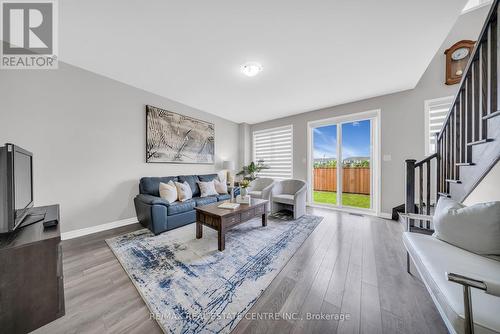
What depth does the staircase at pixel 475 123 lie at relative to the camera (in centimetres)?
118

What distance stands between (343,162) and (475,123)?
106 inches

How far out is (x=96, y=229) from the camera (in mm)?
2695

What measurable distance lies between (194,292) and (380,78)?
397 cm

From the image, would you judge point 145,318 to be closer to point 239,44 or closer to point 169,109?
point 239,44

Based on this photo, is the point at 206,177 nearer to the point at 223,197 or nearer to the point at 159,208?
the point at 223,197

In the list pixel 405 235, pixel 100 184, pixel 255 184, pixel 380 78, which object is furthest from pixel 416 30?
pixel 100 184

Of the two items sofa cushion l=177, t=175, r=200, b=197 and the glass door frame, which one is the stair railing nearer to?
the glass door frame

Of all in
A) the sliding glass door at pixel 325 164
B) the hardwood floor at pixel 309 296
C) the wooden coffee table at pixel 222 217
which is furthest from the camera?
the sliding glass door at pixel 325 164

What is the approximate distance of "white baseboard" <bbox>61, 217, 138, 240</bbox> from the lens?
2459 mm

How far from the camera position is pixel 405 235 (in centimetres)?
163

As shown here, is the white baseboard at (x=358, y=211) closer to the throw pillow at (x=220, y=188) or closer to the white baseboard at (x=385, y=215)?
the white baseboard at (x=385, y=215)

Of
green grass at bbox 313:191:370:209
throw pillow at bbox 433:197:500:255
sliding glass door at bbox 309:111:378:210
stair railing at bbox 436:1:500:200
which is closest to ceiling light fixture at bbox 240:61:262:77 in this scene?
stair railing at bbox 436:1:500:200

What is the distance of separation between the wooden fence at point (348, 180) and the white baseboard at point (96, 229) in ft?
14.4

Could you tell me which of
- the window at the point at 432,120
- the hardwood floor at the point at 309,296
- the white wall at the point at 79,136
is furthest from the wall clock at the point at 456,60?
the white wall at the point at 79,136
